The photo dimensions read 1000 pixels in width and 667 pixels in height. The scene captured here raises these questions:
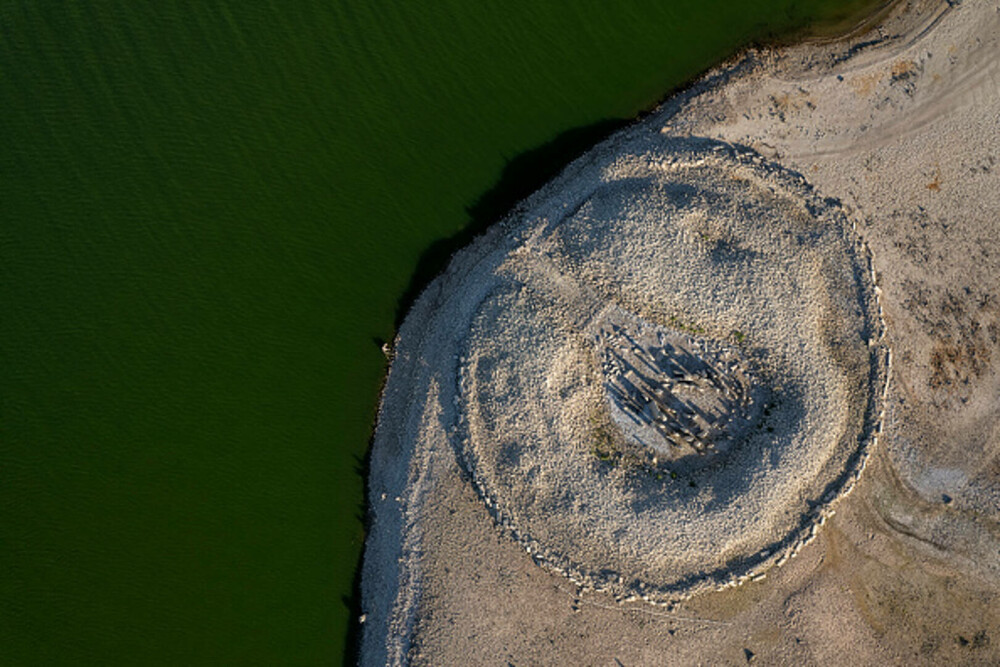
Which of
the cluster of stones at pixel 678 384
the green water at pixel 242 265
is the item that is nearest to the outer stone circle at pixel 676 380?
the cluster of stones at pixel 678 384

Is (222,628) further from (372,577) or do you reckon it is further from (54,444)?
(54,444)

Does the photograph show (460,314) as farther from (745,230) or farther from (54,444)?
(54,444)

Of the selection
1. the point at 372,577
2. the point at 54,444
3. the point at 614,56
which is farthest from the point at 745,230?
the point at 54,444

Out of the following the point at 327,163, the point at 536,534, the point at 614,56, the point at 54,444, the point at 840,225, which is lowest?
the point at 536,534

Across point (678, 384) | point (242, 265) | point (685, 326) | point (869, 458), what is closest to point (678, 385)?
point (678, 384)

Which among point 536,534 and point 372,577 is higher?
point 536,534

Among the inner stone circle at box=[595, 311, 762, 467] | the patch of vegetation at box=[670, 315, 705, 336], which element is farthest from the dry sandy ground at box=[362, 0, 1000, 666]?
the patch of vegetation at box=[670, 315, 705, 336]

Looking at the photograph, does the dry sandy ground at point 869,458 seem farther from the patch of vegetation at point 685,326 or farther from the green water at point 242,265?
the patch of vegetation at point 685,326

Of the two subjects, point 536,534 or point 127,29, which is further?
point 127,29
